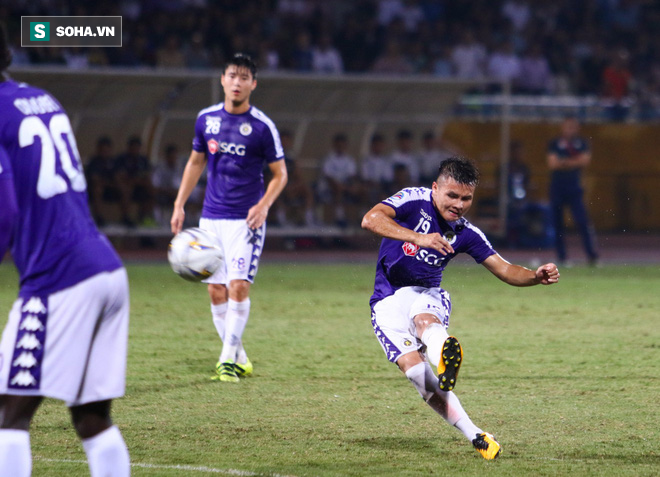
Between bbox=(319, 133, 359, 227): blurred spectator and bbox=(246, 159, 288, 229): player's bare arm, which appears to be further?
bbox=(319, 133, 359, 227): blurred spectator

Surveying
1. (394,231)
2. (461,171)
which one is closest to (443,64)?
(461,171)

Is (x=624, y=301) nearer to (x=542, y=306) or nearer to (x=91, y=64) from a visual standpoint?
(x=542, y=306)

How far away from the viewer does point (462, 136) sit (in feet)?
70.8

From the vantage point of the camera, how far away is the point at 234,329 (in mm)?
7219

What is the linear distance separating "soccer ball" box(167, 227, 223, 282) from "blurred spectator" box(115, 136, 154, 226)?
1098cm

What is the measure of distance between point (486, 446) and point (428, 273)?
1.09m

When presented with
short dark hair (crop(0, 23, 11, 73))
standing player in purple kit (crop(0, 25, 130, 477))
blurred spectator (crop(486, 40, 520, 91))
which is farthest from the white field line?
blurred spectator (crop(486, 40, 520, 91))

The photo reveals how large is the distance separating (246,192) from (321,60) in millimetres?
13334

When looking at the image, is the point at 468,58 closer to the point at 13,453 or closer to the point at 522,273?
the point at 522,273

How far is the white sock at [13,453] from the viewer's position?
3.34 metres

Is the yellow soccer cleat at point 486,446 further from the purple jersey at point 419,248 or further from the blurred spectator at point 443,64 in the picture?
the blurred spectator at point 443,64

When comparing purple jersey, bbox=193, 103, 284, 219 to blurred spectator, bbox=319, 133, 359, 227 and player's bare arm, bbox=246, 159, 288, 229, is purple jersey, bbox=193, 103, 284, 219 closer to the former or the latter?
player's bare arm, bbox=246, 159, 288, 229

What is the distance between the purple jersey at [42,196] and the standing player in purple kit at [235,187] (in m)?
3.77

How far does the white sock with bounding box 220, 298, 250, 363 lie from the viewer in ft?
23.5
